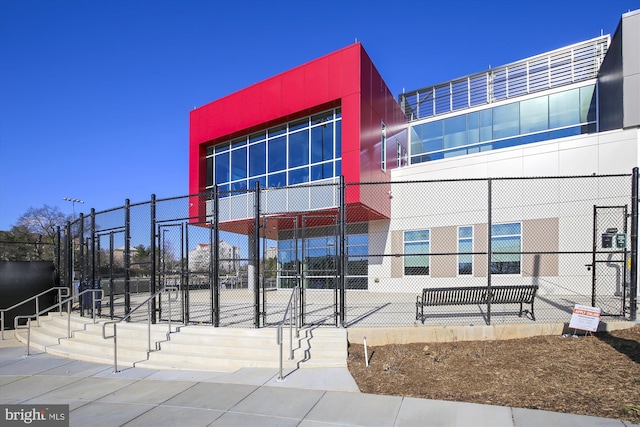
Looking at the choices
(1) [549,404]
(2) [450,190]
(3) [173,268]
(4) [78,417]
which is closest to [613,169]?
(2) [450,190]

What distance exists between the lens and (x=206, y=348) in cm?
734

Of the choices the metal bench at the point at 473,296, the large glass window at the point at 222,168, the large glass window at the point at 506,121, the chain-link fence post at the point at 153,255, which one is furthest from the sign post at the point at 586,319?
the large glass window at the point at 222,168

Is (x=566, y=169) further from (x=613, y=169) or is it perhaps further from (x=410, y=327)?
(x=410, y=327)

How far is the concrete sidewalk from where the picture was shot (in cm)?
448

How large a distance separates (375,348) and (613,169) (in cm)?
1132

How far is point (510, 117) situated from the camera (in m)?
17.7

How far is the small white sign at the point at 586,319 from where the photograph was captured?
6.82 meters

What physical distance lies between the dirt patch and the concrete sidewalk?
318 mm

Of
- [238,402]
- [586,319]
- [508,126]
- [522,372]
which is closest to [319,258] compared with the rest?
[508,126]

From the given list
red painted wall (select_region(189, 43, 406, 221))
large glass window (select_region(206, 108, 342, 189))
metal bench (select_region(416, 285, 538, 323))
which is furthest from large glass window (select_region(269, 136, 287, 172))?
metal bench (select_region(416, 285, 538, 323))

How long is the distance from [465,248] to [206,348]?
37.2 ft

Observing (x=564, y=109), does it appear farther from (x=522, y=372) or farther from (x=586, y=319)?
(x=522, y=372)

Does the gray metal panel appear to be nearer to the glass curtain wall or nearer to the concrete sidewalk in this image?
the glass curtain wall

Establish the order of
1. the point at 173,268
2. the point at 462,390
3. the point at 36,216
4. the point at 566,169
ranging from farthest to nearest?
the point at 36,216 → the point at 566,169 → the point at 173,268 → the point at 462,390
